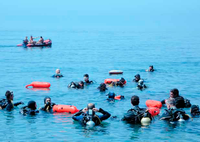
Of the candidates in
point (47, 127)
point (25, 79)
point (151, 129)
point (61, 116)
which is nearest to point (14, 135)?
point (47, 127)

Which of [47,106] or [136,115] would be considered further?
[47,106]

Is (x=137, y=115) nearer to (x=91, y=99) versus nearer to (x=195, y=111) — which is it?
(x=195, y=111)

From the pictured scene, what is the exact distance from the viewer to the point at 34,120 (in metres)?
19.2

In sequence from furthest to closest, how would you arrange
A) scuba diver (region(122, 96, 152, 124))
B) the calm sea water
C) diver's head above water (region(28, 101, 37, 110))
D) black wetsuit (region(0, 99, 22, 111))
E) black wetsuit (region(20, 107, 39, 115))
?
black wetsuit (region(0, 99, 22, 111)) → black wetsuit (region(20, 107, 39, 115)) → diver's head above water (region(28, 101, 37, 110)) → scuba diver (region(122, 96, 152, 124)) → the calm sea water

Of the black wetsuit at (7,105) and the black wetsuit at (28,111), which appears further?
the black wetsuit at (7,105)

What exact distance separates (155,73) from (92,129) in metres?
21.5

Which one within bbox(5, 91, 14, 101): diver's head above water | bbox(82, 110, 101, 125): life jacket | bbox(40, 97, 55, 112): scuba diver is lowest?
bbox(82, 110, 101, 125): life jacket

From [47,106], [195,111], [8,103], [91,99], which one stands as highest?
[91,99]

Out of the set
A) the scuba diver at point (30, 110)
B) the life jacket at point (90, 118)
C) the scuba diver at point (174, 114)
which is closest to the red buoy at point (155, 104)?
the scuba diver at point (174, 114)

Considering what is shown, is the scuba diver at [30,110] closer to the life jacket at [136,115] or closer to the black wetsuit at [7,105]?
the black wetsuit at [7,105]

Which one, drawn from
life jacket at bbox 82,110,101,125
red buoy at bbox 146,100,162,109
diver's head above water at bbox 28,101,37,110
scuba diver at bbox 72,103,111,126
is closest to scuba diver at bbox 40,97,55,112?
diver's head above water at bbox 28,101,37,110

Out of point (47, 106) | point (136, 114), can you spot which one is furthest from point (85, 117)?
point (47, 106)

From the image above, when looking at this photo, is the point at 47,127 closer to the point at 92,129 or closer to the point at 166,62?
the point at 92,129

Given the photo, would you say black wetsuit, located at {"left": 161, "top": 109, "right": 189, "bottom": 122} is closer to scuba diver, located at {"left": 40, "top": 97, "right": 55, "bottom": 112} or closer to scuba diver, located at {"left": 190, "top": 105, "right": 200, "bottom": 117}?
scuba diver, located at {"left": 190, "top": 105, "right": 200, "bottom": 117}
